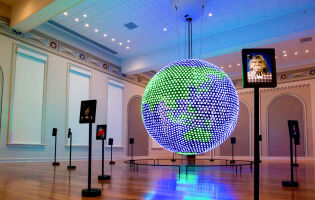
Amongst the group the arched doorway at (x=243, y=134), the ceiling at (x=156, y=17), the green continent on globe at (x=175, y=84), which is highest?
the ceiling at (x=156, y=17)

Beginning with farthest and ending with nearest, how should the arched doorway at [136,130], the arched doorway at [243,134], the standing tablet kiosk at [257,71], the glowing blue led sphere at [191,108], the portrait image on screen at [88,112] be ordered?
the arched doorway at [243,134] → the arched doorway at [136,130] → the glowing blue led sphere at [191,108] → the portrait image on screen at [88,112] → the standing tablet kiosk at [257,71]

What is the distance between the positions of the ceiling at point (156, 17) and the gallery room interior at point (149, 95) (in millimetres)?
42

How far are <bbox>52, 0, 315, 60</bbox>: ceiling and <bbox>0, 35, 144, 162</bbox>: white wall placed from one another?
1891 mm

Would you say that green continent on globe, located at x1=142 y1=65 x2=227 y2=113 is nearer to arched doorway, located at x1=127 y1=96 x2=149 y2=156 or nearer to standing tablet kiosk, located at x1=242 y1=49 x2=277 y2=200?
standing tablet kiosk, located at x1=242 y1=49 x2=277 y2=200

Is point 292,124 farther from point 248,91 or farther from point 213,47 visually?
point 248,91

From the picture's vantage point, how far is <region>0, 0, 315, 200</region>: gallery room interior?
3627mm

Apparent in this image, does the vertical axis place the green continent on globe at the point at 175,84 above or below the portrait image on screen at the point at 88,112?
above

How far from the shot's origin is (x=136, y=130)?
1573 cm

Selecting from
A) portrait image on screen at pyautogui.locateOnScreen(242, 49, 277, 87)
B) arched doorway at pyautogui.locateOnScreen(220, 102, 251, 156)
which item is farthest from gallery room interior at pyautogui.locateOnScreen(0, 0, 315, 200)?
arched doorway at pyautogui.locateOnScreen(220, 102, 251, 156)

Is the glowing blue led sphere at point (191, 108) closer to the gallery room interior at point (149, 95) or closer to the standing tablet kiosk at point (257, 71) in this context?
the gallery room interior at point (149, 95)

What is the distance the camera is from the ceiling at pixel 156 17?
893 centimetres

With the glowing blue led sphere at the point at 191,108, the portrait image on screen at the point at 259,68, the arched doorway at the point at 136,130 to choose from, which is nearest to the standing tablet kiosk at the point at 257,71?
the portrait image on screen at the point at 259,68

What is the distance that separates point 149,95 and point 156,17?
6583mm

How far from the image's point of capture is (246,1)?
28.5ft
